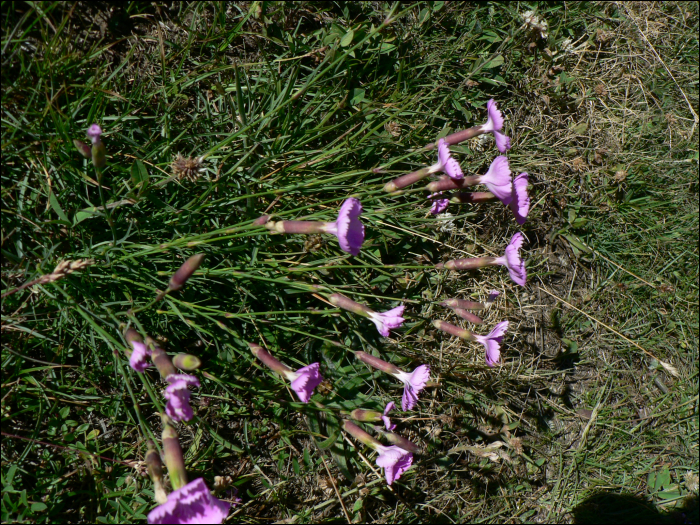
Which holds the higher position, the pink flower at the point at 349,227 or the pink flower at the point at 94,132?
the pink flower at the point at 94,132

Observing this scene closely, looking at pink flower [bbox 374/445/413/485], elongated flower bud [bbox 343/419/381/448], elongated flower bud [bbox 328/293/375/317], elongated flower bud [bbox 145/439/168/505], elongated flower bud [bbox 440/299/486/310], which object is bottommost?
pink flower [bbox 374/445/413/485]

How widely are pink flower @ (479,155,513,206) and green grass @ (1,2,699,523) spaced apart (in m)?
0.38

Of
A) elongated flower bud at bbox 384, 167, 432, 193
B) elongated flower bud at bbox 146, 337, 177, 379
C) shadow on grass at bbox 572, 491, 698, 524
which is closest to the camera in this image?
elongated flower bud at bbox 146, 337, 177, 379

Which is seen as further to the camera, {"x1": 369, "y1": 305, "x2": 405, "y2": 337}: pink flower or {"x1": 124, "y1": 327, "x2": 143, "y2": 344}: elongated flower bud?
{"x1": 369, "y1": 305, "x2": 405, "y2": 337}: pink flower

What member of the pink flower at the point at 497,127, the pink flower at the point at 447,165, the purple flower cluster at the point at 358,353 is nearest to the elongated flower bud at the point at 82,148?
the purple flower cluster at the point at 358,353

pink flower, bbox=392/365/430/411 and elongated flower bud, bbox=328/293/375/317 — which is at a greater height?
elongated flower bud, bbox=328/293/375/317

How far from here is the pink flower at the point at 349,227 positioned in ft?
4.49

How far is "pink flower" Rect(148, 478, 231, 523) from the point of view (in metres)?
1.15

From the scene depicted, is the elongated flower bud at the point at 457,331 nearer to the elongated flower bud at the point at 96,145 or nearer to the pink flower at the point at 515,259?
the pink flower at the point at 515,259

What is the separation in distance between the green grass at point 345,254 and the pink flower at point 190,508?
502mm

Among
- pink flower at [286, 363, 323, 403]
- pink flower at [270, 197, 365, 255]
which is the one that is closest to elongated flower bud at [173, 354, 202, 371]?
pink flower at [286, 363, 323, 403]

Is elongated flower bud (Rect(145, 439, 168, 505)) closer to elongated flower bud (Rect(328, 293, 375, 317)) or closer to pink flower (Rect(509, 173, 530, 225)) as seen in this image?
elongated flower bud (Rect(328, 293, 375, 317))

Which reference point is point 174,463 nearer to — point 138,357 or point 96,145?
point 138,357

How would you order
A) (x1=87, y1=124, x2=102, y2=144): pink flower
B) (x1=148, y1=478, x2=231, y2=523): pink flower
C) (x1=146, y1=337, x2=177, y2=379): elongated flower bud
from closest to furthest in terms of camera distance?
1. (x1=148, y1=478, x2=231, y2=523): pink flower
2. (x1=146, y1=337, x2=177, y2=379): elongated flower bud
3. (x1=87, y1=124, x2=102, y2=144): pink flower
